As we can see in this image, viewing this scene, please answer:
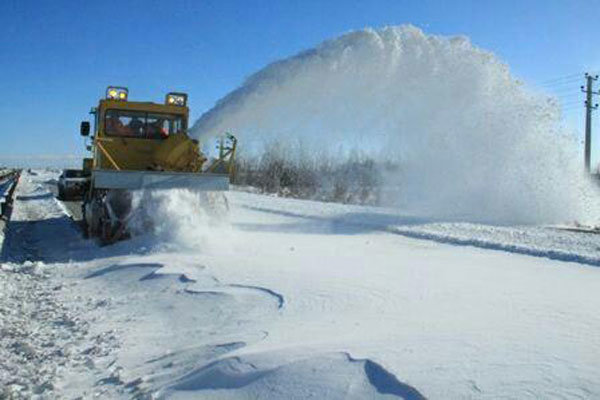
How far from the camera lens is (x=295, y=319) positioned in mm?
6031

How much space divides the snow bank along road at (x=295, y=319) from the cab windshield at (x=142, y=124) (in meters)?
2.71

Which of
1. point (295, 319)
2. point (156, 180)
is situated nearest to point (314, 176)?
point (156, 180)

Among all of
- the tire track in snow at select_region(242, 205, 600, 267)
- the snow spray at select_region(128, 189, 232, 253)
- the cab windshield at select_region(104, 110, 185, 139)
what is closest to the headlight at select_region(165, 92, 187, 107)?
the cab windshield at select_region(104, 110, 185, 139)

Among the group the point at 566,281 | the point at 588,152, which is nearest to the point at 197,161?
A: the point at 566,281

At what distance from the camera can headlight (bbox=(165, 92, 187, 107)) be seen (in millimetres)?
13617

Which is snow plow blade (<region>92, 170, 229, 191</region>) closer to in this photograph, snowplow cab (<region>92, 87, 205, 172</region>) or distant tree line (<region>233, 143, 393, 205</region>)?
snowplow cab (<region>92, 87, 205, 172</region>)

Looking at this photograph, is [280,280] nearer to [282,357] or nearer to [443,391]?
[282,357]

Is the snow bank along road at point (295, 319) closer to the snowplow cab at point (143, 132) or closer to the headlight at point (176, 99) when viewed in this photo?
the snowplow cab at point (143, 132)

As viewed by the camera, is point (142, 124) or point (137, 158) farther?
point (142, 124)

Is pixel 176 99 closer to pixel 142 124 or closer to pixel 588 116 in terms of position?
pixel 142 124

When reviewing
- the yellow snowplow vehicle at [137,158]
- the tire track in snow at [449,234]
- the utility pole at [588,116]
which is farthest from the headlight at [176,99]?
the utility pole at [588,116]

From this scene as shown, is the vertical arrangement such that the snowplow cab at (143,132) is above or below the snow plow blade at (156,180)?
above

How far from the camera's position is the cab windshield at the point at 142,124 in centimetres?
1316

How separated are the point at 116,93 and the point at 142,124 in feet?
2.79
